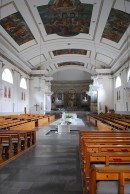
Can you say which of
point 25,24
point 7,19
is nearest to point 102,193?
point 7,19

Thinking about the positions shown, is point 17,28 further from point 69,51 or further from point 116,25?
point 69,51

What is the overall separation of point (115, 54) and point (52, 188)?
1623cm

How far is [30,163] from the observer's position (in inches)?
156

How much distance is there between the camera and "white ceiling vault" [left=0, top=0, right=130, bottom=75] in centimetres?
1138

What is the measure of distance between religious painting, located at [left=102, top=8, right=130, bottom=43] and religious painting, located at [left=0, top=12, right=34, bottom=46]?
5.52m

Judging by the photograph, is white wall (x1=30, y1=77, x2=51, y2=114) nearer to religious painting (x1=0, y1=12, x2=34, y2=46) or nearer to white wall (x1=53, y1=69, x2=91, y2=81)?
white wall (x1=53, y1=69, x2=91, y2=81)

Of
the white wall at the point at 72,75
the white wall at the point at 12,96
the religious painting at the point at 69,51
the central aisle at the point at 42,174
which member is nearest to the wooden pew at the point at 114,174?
the central aisle at the point at 42,174

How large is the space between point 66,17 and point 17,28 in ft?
11.1

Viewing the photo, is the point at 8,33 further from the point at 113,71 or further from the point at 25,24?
the point at 113,71

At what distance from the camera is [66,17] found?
13.2 m

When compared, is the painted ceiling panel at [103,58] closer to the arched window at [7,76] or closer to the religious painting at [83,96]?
the arched window at [7,76]

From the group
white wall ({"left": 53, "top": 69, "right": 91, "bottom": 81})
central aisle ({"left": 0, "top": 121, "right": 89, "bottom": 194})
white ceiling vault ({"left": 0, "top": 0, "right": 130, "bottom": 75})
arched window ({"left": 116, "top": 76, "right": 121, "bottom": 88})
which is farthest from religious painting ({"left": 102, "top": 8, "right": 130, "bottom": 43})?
white wall ({"left": 53, "top": 69, "right": 91, "bottom": 81})

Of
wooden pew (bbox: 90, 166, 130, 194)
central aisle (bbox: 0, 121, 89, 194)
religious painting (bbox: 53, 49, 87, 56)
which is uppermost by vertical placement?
religious painting (bbox: 53, 49, 87, 56)

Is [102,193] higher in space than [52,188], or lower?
higher
